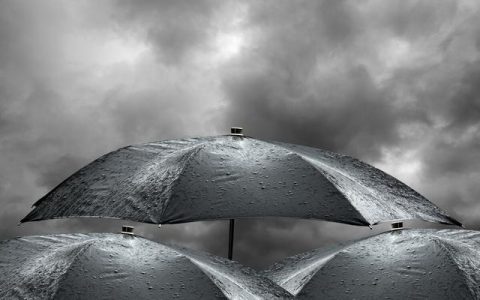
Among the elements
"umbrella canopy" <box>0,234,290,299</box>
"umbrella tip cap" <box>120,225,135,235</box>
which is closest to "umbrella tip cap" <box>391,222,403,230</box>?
"umbrella canopy" <box>0,234,290,299</box>

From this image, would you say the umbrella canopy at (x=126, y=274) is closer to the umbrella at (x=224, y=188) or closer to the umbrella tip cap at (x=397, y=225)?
the umbrella at (x=224, y=188)

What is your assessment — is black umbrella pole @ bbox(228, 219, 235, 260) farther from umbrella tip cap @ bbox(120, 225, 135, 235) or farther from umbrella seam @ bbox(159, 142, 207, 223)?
umbrella tip cap @ bbox(120, 225, 135, 235)

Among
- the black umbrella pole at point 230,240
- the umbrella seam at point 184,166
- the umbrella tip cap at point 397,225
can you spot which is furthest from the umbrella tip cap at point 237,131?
the umbrella tip cap at point 397,225

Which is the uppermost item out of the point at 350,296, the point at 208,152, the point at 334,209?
the point at 208,152

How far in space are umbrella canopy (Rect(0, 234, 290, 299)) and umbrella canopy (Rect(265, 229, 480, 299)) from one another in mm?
1066

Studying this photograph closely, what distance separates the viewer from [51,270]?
17.4ft

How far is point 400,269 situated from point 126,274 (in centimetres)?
194

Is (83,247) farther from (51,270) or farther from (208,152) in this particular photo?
(208,152)

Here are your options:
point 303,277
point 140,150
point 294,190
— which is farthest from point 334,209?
point 140,150

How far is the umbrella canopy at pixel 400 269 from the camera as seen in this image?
611 centimetres

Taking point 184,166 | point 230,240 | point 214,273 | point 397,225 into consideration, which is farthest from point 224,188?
point 230,240

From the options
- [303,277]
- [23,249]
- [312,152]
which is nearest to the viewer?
[23,249]

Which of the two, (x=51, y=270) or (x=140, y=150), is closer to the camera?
(x=51, y=270)

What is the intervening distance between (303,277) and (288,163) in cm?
86
